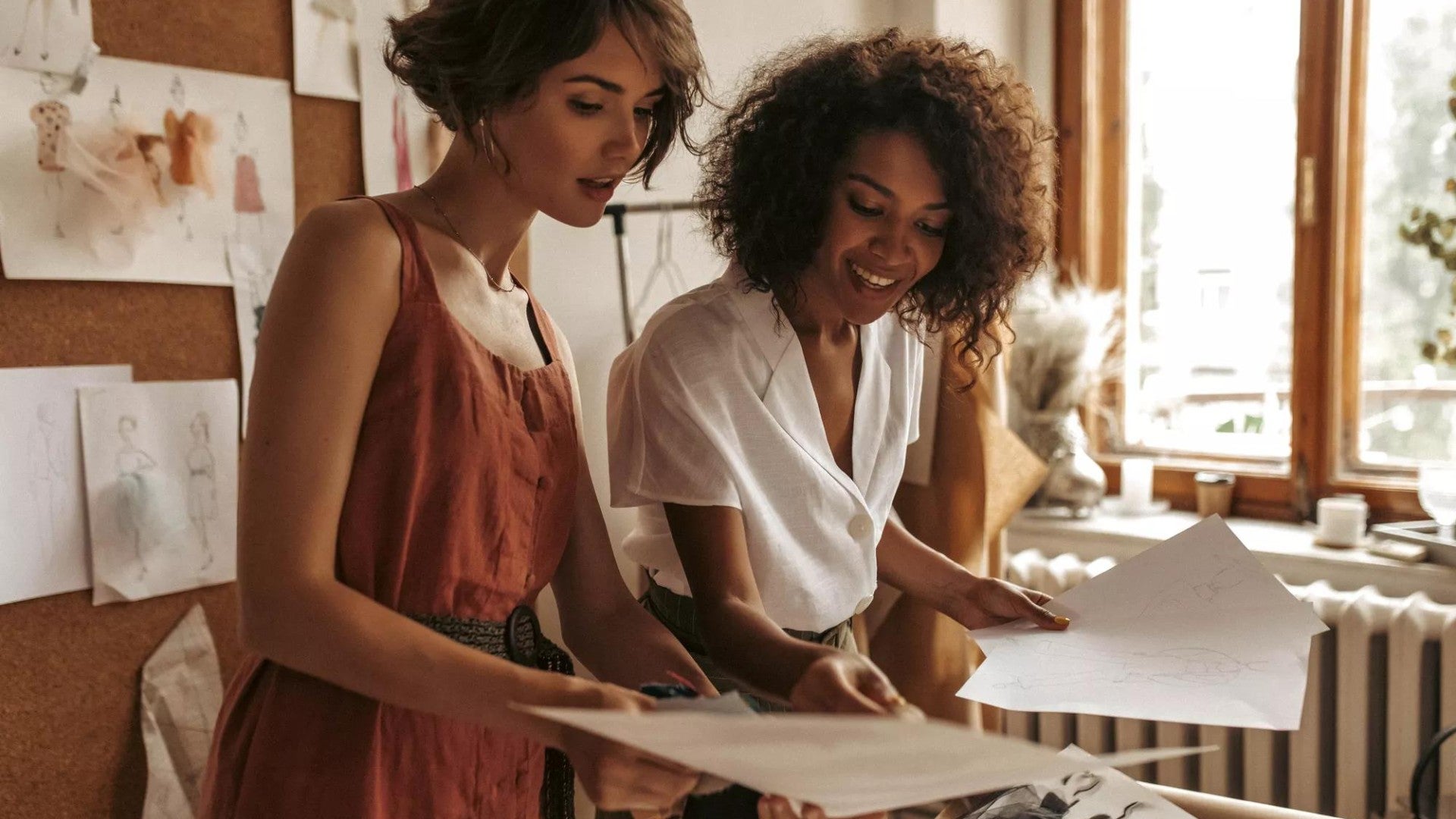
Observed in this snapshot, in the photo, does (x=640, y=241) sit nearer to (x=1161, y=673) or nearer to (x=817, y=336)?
(x=817, y=336)

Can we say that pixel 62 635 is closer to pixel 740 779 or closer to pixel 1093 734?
pixel 740 779

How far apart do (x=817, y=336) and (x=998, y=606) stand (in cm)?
32

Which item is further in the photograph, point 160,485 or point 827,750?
point 160,485

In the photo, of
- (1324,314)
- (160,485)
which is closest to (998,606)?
(160,485)

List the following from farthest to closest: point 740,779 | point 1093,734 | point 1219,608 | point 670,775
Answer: point 1093,734, point 1219,608, point 670,775, point 740,779

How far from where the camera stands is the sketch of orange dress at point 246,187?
54.6 inches

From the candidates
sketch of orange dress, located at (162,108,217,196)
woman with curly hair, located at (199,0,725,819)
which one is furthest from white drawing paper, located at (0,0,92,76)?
woman with curly hair, located at (199,0,725,819)

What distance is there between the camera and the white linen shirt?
99cm

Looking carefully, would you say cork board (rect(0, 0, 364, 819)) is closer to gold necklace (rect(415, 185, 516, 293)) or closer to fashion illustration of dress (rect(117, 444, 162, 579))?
fashion illustration of dress (rect(117, 444, 162, 579))

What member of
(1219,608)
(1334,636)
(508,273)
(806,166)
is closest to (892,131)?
(806,166)

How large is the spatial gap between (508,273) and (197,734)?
80 cm

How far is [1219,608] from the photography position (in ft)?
3.26

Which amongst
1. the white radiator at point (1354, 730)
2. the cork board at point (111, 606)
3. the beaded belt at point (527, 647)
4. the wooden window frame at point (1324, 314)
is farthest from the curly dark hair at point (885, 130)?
the wooden window frame at point (1324, 314)

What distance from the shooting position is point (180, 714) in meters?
1.36
